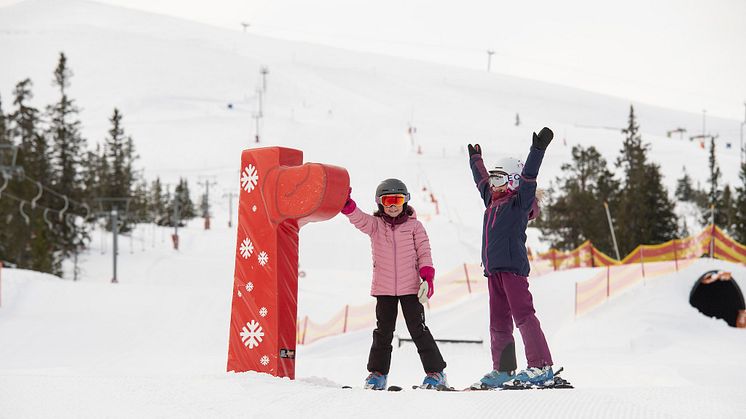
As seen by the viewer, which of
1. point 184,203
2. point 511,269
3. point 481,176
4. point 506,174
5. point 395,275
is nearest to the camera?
point 511,269

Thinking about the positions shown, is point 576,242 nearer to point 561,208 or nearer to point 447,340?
point 561,208

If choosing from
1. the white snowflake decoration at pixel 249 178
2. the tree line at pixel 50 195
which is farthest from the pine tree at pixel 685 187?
the white snowflake decoration at pixel 249 178

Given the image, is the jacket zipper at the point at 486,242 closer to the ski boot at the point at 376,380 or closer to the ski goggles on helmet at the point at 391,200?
the ski goggles on helmet at the point at 391,200

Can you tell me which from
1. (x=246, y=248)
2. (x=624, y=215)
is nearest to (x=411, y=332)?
(x=246, y=248)

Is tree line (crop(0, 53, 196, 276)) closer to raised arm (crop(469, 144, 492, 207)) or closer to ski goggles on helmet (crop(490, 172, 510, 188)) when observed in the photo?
raised arm (crop(469, 144, 492, 207))

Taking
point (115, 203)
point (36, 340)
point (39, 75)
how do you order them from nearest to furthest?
point (36, 340) < point (115, 203) < point (39, 75)

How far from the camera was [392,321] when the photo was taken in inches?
233

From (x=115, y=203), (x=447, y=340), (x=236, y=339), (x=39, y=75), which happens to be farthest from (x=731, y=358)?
(x=39, y=75)

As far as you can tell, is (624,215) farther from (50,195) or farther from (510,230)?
(50,195)

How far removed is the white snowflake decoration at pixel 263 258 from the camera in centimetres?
577

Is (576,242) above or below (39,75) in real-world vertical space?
below

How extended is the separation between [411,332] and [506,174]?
5.03ft

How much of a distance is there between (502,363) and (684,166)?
95251 mm

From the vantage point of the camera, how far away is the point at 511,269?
5.46m
